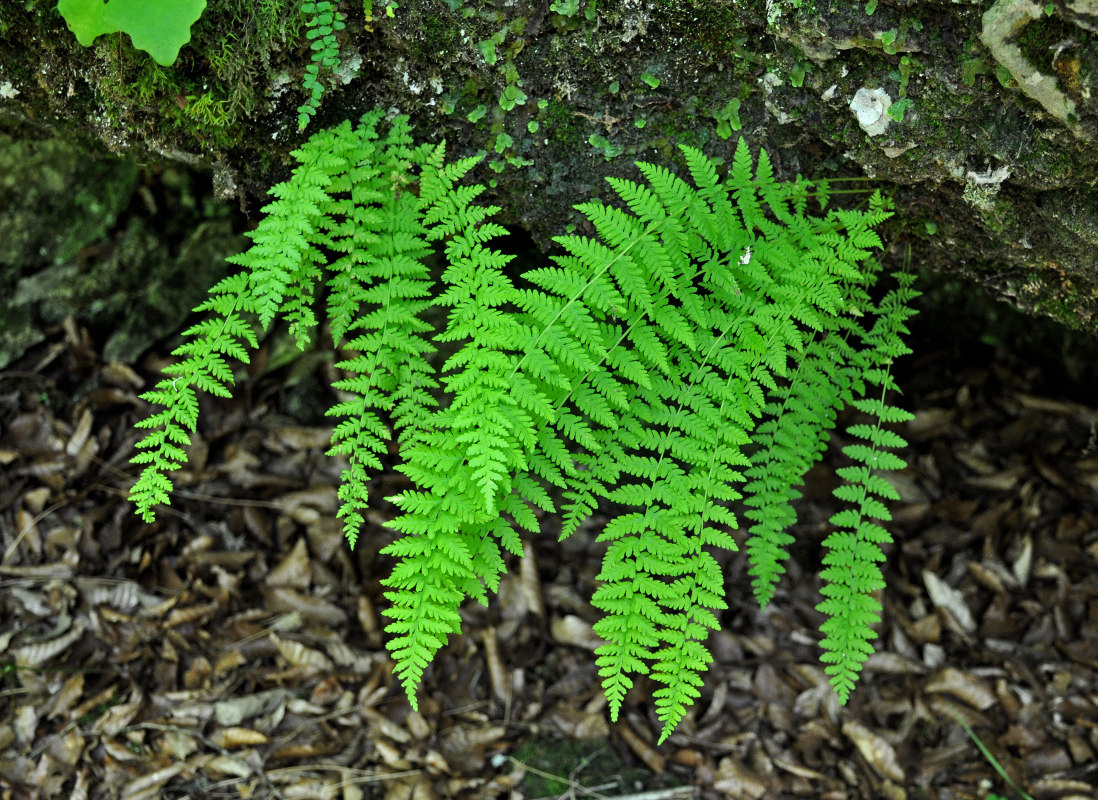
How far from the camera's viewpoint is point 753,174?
284cm

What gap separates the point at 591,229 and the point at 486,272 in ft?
2.11

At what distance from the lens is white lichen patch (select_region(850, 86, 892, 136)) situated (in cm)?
250

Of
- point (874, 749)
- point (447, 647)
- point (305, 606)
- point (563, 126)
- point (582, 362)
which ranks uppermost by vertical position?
point (563, 126)

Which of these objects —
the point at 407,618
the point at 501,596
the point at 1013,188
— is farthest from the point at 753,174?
the point at 501,596

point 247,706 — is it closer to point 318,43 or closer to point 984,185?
point 318,43

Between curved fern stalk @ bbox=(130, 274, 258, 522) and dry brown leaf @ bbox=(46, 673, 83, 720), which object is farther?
dry brown leaf @ bbox=(46, 673, 83, 720)

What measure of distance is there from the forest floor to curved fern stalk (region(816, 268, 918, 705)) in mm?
1159

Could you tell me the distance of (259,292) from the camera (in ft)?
8.04

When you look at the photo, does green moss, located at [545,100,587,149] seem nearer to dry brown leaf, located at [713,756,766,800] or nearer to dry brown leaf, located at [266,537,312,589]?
dry brown leaf, located at [266,537,312,589]

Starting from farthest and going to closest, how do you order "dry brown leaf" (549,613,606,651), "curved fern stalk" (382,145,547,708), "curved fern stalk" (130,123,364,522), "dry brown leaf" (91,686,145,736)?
1. "dry brown leaf" (549,613,606,651)
2. "dry brown leaf" (91,686,145,736)
3. "curved fern stalk" (130,123,364,522)
4. "curved fern stalk" (382,145,547,708)

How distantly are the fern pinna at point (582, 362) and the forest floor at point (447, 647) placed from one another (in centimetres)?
127

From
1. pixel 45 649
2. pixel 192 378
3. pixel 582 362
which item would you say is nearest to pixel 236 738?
pixel 45 649

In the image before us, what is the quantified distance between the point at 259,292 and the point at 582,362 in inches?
38.4

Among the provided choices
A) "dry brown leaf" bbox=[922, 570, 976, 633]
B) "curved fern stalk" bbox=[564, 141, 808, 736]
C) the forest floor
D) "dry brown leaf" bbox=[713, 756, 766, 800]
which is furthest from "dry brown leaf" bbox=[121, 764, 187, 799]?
"dry brown leaf" bbox=[922, 570, 976, 633]
